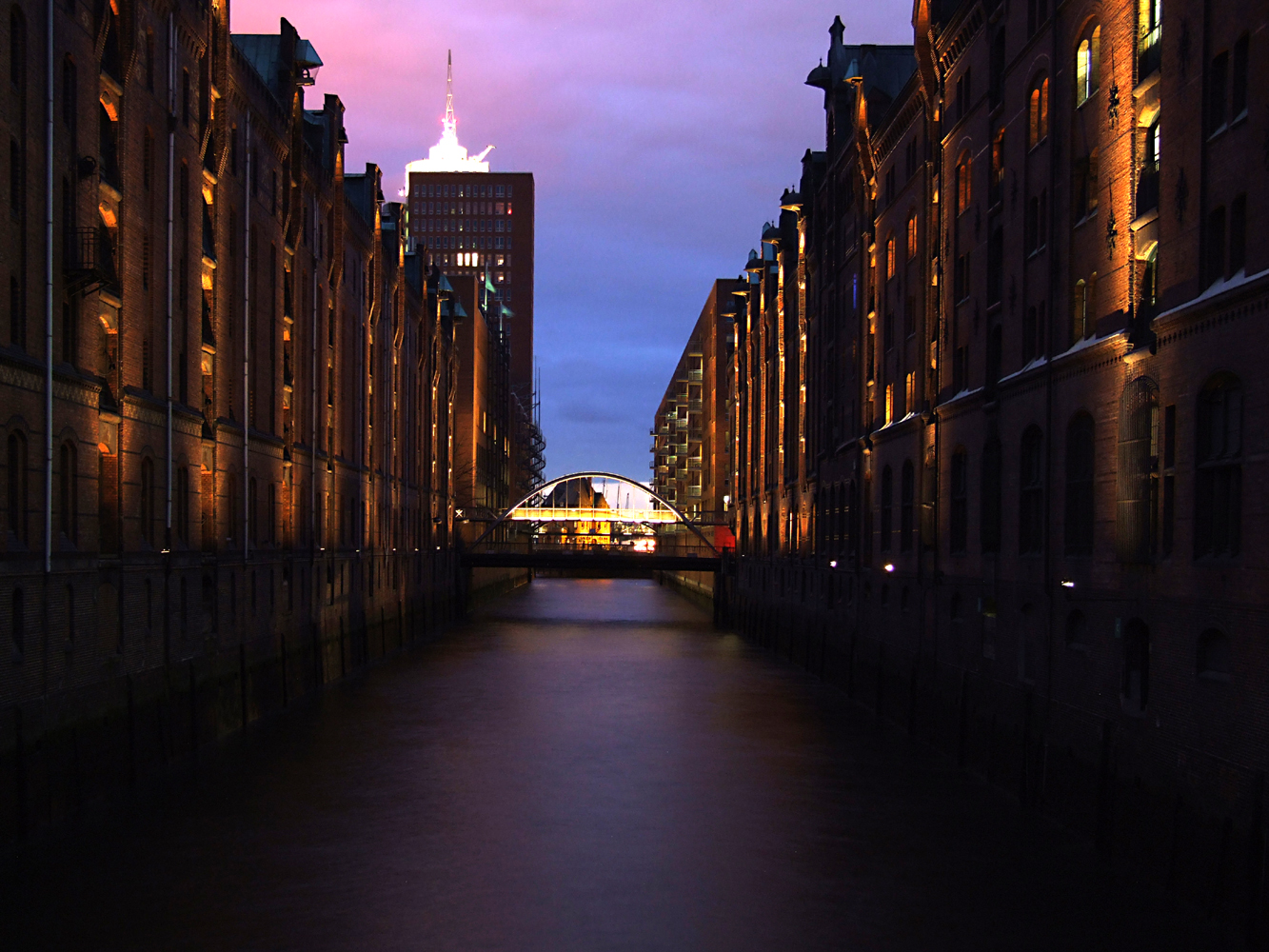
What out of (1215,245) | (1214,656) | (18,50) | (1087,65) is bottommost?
(1214,656)

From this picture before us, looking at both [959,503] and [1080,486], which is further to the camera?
[959,503]

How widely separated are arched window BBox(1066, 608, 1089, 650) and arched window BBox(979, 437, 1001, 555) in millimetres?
5311

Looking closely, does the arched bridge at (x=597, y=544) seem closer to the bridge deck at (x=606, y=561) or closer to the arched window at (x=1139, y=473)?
the bridge deck at (x=606, y=561)

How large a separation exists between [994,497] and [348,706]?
1981cm

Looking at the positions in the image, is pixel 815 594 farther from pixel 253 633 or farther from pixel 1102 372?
pixel 1102 372

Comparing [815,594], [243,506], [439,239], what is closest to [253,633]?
[243,506]

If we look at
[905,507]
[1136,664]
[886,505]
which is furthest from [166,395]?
[886,505]

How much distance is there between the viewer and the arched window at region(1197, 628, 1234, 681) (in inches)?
727

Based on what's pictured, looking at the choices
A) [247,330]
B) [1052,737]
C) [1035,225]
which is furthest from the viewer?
[247,330]

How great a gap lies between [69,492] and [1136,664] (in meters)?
18.7

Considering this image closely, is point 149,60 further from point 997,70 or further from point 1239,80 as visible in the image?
point 1239,80

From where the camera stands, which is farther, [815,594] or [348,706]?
[815,594]

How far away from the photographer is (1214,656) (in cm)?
1889

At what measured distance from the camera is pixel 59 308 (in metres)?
24.9
